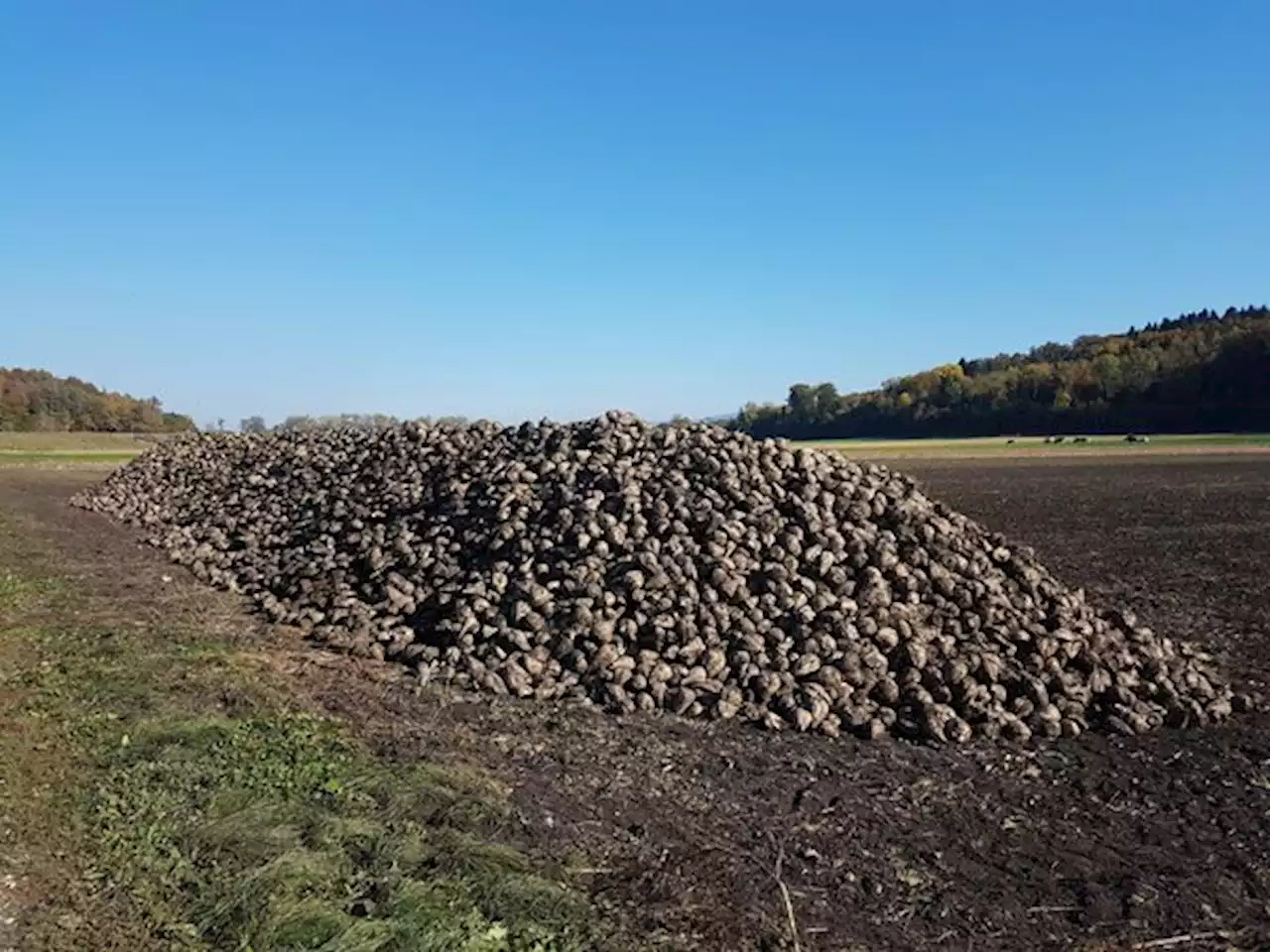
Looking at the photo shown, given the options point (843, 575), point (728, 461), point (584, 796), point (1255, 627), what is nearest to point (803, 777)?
point (584, 796)

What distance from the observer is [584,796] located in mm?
6484

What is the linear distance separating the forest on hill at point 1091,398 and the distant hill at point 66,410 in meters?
67.4

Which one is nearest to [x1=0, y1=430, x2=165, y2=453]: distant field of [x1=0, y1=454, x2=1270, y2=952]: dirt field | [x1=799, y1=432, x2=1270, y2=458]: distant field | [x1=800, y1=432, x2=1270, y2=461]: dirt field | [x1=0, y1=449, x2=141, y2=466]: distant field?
[x1=0, y1=449, x2=141, y2=466]: distant field

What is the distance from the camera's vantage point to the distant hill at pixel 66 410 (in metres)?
94.1

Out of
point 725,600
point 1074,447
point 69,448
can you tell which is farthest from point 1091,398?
point 725,600

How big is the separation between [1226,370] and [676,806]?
111872mm

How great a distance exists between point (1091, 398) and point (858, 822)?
366 feet

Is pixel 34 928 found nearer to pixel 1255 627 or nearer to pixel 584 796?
pixel 584 796

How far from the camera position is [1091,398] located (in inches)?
4250

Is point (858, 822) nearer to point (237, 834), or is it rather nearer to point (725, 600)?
point (725, 600)

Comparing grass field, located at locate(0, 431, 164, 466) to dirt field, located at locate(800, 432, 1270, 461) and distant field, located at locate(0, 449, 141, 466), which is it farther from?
dirt field, located at locate(800, 432, 1270, 461)

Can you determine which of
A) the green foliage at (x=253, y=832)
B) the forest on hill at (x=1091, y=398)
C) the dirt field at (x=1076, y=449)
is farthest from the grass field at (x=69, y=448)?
the forest on hill at (x=1091, y=398)

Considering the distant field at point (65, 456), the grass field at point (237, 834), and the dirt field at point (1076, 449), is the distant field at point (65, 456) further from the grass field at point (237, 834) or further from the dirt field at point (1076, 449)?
the grass field at point (237, 834)

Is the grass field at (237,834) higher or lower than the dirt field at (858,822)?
higher
